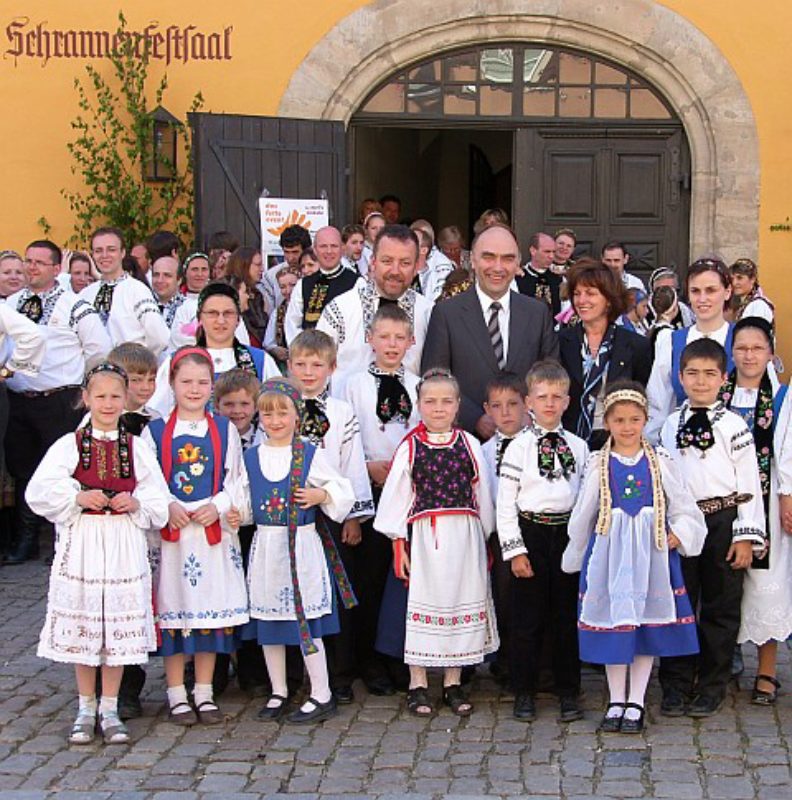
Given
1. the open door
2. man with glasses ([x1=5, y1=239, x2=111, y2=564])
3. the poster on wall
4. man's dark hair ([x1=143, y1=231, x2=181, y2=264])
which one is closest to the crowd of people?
man with glasses ([x1=5, y1=239, x2=111, y2=564])

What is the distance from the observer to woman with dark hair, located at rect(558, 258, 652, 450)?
20.2 ft

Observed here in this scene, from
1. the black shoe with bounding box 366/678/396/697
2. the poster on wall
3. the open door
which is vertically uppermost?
the open door

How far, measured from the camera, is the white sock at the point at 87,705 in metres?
5.49

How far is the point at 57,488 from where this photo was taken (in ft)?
17.5

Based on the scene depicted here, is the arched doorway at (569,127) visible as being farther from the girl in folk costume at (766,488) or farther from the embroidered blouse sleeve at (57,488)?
the embroidered blouse sleeve at (57,488)

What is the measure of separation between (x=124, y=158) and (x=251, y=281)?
106 inches

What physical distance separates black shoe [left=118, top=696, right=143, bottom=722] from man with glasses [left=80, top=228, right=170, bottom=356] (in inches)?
109

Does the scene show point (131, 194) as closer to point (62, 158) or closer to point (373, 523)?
point (62, 158)

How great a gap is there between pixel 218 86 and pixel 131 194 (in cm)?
109

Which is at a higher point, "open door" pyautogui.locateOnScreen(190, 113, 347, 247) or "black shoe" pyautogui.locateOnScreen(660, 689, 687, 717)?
"open door" pyautogui.locateOnScreen(190, 113, 347, 247)

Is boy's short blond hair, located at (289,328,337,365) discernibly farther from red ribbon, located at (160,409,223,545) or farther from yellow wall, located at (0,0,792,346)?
yellow wall, located at (0,0,792,346)

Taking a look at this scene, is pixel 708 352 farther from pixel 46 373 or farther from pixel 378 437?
pixel 46 373

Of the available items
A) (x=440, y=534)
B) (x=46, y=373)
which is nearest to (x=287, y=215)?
(x=46, y=373)

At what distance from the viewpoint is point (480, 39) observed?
11.4 metres
